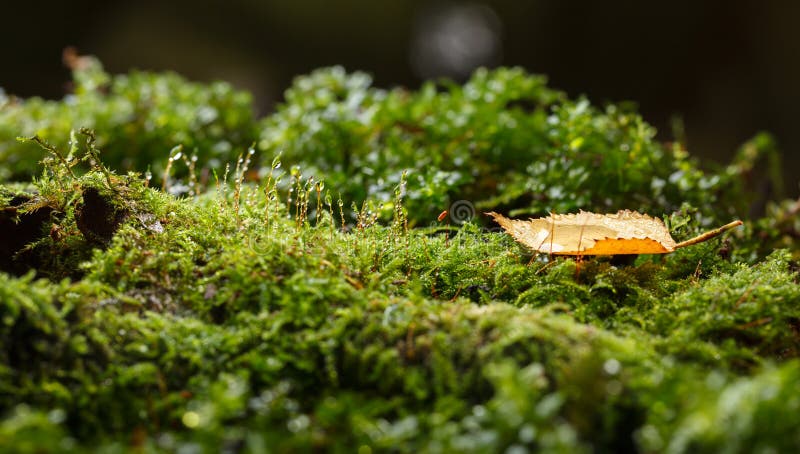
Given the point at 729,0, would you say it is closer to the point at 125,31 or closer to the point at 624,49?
the point at 624,49

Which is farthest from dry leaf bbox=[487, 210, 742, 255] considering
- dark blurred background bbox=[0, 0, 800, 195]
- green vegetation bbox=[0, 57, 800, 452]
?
dark blurred background bbox=[0, 0, 800, 195]

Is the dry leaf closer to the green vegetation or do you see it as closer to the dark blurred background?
the green vegetation

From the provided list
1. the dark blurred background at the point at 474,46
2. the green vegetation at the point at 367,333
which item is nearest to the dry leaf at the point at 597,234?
the green vegetation at the point at 367,333

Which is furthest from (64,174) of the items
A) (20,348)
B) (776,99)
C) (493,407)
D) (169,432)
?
(776,99)

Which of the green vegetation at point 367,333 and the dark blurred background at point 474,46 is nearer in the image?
the green vegetation at point 367,333

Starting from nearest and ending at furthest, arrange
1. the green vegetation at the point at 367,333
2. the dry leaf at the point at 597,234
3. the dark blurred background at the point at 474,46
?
the green vegetation at the point at 367,333 → the dry leaf at the point at 597,234 → the dark blurred background at the point at 474,46

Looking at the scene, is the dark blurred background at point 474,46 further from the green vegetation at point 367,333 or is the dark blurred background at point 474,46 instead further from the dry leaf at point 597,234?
the dry leaf at point 597,234

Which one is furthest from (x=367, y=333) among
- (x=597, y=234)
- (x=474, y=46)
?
(x=474, y=46)
